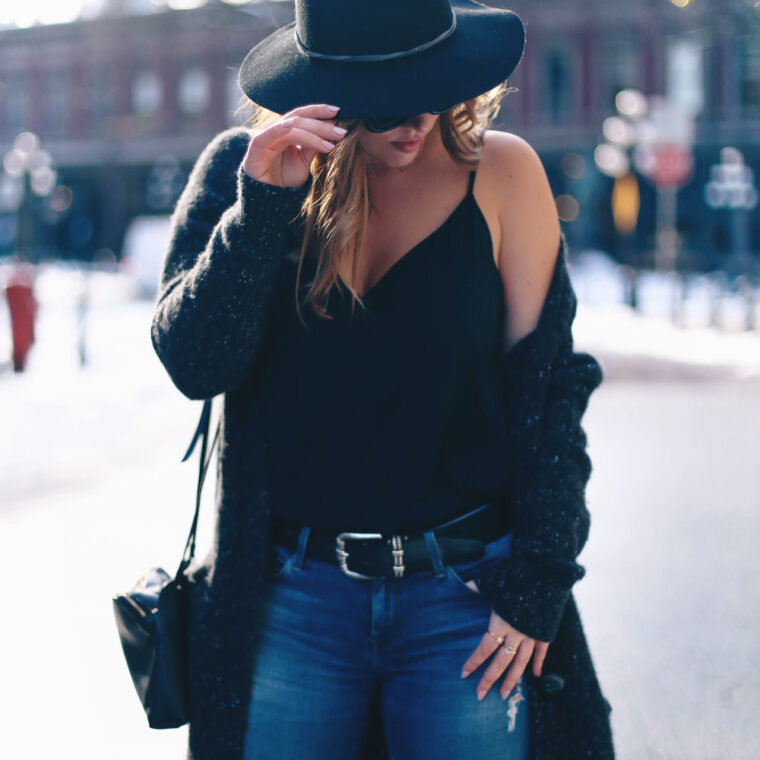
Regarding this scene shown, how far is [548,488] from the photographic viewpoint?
1.75 meters

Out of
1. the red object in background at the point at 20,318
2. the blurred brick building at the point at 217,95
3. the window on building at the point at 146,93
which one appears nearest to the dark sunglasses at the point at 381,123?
the red object in background at the point at 20,318

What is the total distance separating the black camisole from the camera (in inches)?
68.0

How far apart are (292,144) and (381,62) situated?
0.22m

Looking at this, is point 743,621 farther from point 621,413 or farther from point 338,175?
point 621,413

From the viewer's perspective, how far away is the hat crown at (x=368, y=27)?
5.38 ft

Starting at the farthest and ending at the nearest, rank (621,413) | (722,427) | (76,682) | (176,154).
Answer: (176,154), (621,413), (722,427), (76,682)

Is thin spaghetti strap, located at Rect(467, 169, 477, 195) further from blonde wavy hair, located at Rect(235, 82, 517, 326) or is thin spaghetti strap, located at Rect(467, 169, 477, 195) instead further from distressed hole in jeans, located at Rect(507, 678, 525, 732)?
distressed hole in jeans, located at Rect(507, 678, 525, 732)

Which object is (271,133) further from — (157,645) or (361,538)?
(157,645)

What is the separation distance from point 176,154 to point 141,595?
4035 centimetres

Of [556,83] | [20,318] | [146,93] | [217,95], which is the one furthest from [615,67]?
[20,318]

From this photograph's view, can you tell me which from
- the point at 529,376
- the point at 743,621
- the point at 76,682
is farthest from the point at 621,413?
the point at 529,376

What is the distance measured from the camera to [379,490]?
5.66ft

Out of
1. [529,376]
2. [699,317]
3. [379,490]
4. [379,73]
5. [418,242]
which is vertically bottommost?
[699,317]

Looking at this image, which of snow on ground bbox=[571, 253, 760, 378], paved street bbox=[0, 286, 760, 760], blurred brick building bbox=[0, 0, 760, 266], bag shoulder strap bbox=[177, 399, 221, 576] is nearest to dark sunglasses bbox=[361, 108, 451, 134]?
bag shoulder strap bbox=[177, 399, 221, 576]
